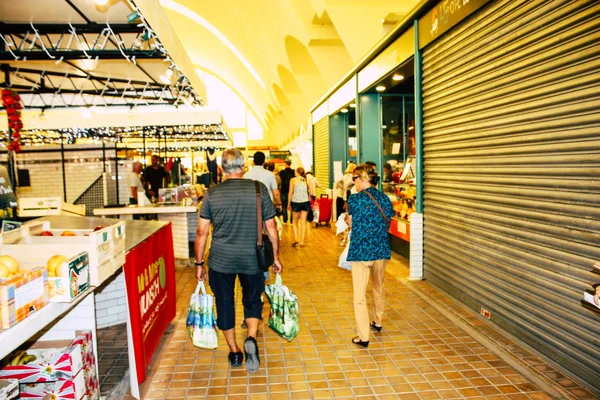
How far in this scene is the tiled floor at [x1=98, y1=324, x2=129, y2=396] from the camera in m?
3.39

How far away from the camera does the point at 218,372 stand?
3.76 meters

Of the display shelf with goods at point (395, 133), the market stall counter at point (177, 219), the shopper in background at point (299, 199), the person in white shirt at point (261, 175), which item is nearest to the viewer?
the person in white shirt at point (261, 175)

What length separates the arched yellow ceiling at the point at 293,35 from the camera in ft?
31.9

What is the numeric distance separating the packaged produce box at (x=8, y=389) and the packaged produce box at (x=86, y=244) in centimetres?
64

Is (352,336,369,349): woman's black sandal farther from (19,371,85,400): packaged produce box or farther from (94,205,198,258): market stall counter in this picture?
(94,205,198,258): market stall counter

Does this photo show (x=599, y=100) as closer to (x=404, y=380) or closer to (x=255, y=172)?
(x=404, y=380)

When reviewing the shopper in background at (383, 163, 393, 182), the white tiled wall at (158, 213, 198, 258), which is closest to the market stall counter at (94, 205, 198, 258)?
the white tiled wall at (158, 213, 198, 258)

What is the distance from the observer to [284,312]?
12.7ft

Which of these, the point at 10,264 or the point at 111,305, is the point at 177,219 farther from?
the point at 10,264

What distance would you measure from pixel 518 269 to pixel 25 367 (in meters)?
3.78

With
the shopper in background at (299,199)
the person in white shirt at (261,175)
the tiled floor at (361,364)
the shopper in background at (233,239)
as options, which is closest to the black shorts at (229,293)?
the shopper in background at (233,239)

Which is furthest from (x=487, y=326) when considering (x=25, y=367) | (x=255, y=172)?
(x=25, y=367)

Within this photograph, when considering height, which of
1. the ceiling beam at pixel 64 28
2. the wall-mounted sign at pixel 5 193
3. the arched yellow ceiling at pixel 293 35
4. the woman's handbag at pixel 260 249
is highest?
the arched yellow ceiling at pixel 293 35

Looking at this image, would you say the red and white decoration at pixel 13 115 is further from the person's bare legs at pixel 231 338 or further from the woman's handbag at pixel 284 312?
the woman's handbag at pixel 284 312
